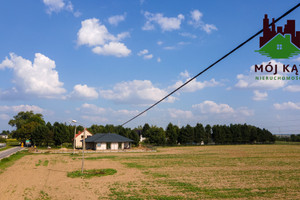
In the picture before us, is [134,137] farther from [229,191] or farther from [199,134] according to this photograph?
[229,191]

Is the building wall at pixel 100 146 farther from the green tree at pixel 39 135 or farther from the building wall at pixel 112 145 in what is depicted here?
the green tree at pixel 39 135

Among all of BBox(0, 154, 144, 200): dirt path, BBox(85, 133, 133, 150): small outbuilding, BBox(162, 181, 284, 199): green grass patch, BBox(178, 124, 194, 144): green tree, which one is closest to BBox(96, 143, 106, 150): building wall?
BBox(85, 133, 133, 150): small outbuilding

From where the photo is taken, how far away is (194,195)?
555 inches

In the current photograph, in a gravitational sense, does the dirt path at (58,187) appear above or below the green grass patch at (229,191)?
below

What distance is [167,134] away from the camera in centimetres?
8788

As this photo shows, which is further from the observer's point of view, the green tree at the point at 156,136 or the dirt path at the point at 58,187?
the green tree at the point at 156,136

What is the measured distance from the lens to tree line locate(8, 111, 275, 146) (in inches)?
2793

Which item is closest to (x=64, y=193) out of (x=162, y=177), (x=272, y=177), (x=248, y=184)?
(x=162, y=177)

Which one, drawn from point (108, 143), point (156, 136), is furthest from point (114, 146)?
point (156, 136)

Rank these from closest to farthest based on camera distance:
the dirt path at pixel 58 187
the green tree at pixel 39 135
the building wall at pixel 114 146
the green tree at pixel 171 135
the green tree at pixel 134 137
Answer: the dirt path at pixel 58 187, the building wall at pixel 114 146, the green tree at pixel 39 135, the green tree at pixel 134 137, the green tree at pixel 171 135

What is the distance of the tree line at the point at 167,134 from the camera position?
7094cm

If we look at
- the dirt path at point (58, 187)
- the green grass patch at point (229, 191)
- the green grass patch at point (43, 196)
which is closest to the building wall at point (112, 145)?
the dirt path at point (58, 187)

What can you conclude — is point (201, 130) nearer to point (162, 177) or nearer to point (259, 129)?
point (259, 129)

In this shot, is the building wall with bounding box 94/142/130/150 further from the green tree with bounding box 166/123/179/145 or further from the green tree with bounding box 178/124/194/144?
the green tree with bounding box 178/124/194/144
